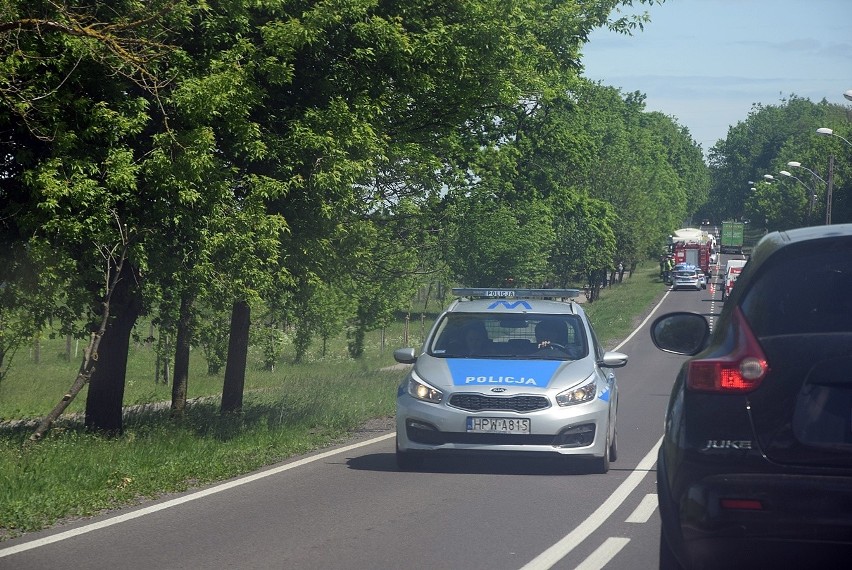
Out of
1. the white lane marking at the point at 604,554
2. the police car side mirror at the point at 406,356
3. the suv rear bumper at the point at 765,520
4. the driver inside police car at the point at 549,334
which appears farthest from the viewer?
the driver inside police car at the point at 549,334

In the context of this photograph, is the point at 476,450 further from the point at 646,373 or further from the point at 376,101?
the point at 646,373

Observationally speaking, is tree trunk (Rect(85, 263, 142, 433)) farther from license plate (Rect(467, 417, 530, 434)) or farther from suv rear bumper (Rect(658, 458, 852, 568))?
suv rear bumper (Rect(658, 458, 852, 568))

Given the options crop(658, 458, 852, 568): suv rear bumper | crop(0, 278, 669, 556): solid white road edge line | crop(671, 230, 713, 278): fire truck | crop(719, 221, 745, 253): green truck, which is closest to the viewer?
crop(658, 458, 852, 568): suv rear bumper

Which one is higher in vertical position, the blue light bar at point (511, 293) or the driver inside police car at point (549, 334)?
the blue light bar at point (511, 293)

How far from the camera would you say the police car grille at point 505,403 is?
37.7 ft

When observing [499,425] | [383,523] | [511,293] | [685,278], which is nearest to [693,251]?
[685,278]

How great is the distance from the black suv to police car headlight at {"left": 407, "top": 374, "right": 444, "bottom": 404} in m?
6.50

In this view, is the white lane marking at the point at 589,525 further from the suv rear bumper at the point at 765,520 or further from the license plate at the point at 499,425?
the suv rear bumper at the point at 765,520

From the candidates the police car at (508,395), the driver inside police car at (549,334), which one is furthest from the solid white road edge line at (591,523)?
the driver inside police car at (549,334)

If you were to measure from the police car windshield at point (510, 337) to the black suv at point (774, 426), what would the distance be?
24.2ft

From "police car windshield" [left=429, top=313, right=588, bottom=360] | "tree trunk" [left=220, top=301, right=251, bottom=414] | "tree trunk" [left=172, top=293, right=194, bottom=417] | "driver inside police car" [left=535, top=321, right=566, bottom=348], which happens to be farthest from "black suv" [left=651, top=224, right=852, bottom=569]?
"tree trunk" [left=172, top=293, right=194, bottom=417]

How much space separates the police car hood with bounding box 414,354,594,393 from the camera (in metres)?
11.6

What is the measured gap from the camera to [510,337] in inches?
506

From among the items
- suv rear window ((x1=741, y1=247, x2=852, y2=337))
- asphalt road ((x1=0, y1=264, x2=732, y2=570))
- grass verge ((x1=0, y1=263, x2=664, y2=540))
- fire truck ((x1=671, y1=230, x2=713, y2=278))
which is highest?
fire truck ((x1=671, y1=230, x2=713, y2=278))
